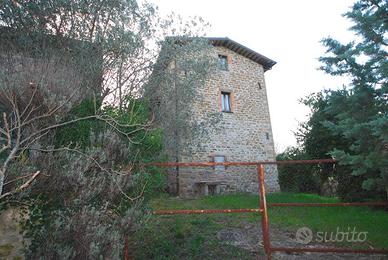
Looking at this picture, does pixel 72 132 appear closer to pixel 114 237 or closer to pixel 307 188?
pixel 114 237

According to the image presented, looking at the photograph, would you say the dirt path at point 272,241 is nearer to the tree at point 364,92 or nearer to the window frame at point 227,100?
the tree at point 364,92

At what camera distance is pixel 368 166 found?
385cm

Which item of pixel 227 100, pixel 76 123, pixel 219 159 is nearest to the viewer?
pixel 76 123

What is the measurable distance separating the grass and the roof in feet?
32.7

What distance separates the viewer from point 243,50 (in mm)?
16578

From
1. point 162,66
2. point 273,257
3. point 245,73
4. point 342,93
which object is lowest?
point 273,257

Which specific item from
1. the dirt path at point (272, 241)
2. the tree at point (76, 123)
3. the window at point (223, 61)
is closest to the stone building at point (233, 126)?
the window at point (223, 61)

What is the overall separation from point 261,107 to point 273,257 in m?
12.9

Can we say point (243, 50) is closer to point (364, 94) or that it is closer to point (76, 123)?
point (364, 94)

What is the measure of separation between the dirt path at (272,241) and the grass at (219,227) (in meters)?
0.20

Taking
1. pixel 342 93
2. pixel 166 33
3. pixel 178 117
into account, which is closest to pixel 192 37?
pixel 166 33

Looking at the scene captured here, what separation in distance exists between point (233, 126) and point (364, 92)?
11.0 meters

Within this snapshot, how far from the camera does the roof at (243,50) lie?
1552 centimetres

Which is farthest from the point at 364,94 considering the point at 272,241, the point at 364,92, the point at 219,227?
the point at 219,227
